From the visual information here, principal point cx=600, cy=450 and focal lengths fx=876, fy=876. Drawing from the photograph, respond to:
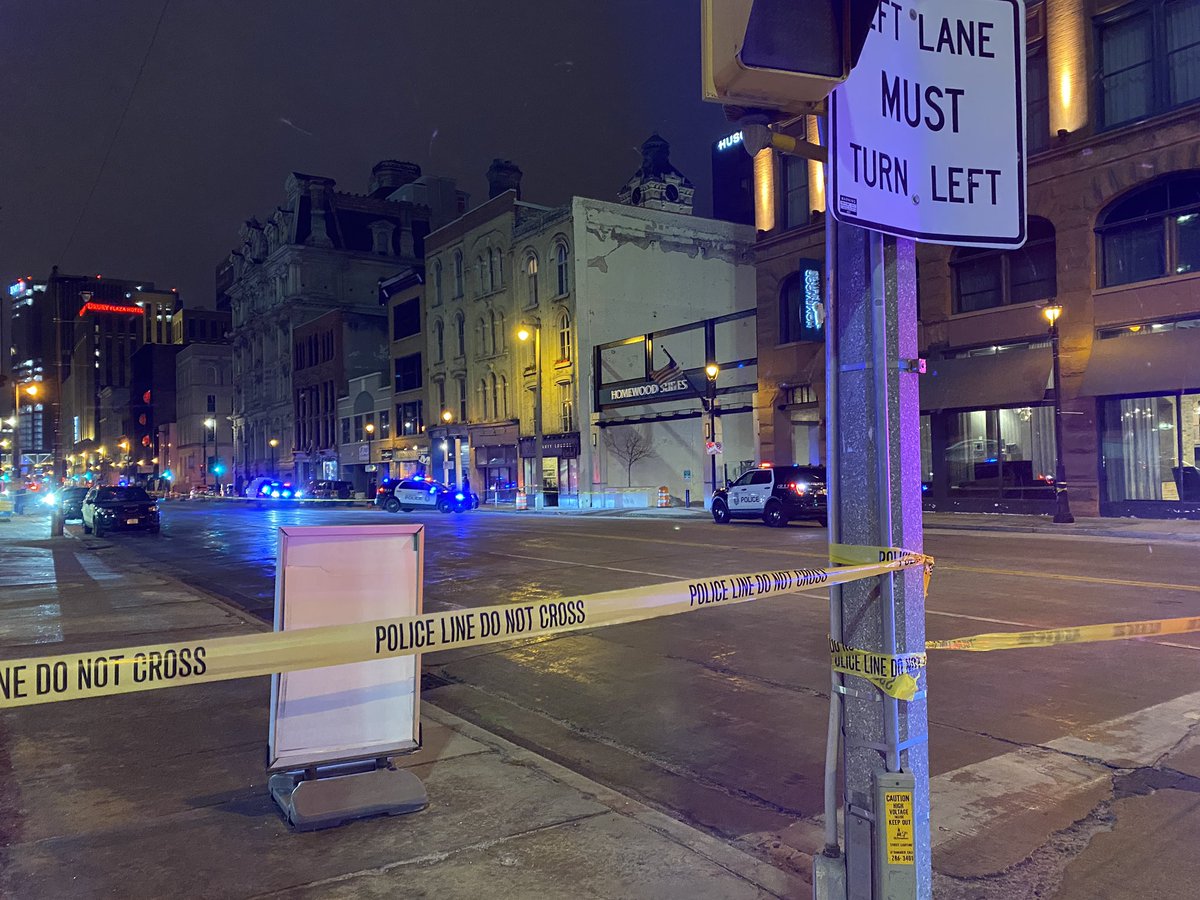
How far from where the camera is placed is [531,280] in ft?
158

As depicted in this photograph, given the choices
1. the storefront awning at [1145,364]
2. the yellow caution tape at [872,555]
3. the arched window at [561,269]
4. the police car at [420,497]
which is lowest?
the police car at [420,497]

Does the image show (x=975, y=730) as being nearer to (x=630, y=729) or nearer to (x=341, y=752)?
(x=630, y=729)

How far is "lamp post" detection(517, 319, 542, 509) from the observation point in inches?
1676

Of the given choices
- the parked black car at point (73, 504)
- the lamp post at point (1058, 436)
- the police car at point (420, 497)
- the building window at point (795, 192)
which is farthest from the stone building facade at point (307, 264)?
the lamp post at point (1058, 436)

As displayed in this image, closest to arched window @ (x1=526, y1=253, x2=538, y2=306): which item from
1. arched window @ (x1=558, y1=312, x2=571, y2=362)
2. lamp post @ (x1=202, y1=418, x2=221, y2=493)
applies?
arched window @ (x1=558, y1=312, x2=571, y2=362)

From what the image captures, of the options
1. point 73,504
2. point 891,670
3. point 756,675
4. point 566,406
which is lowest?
point 756,675

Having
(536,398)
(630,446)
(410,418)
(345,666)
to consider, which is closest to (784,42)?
(345,666)

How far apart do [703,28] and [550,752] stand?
15.7 feet

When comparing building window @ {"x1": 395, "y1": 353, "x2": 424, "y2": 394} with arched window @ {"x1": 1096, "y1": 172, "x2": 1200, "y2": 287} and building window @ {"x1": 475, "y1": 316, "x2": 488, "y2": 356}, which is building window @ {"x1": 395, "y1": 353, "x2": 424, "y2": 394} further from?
arched window @ {"x1": 1096, "y1": 172, "x2": 1200, "y2": 287}

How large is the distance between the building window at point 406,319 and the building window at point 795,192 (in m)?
33.0

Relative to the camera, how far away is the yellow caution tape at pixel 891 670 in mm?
2662

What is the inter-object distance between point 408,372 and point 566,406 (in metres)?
21.9

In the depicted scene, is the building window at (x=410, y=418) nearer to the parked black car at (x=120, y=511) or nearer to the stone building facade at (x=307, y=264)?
the stone building facade at (x=307, y=264)

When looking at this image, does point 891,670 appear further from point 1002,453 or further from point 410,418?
point 410,418
